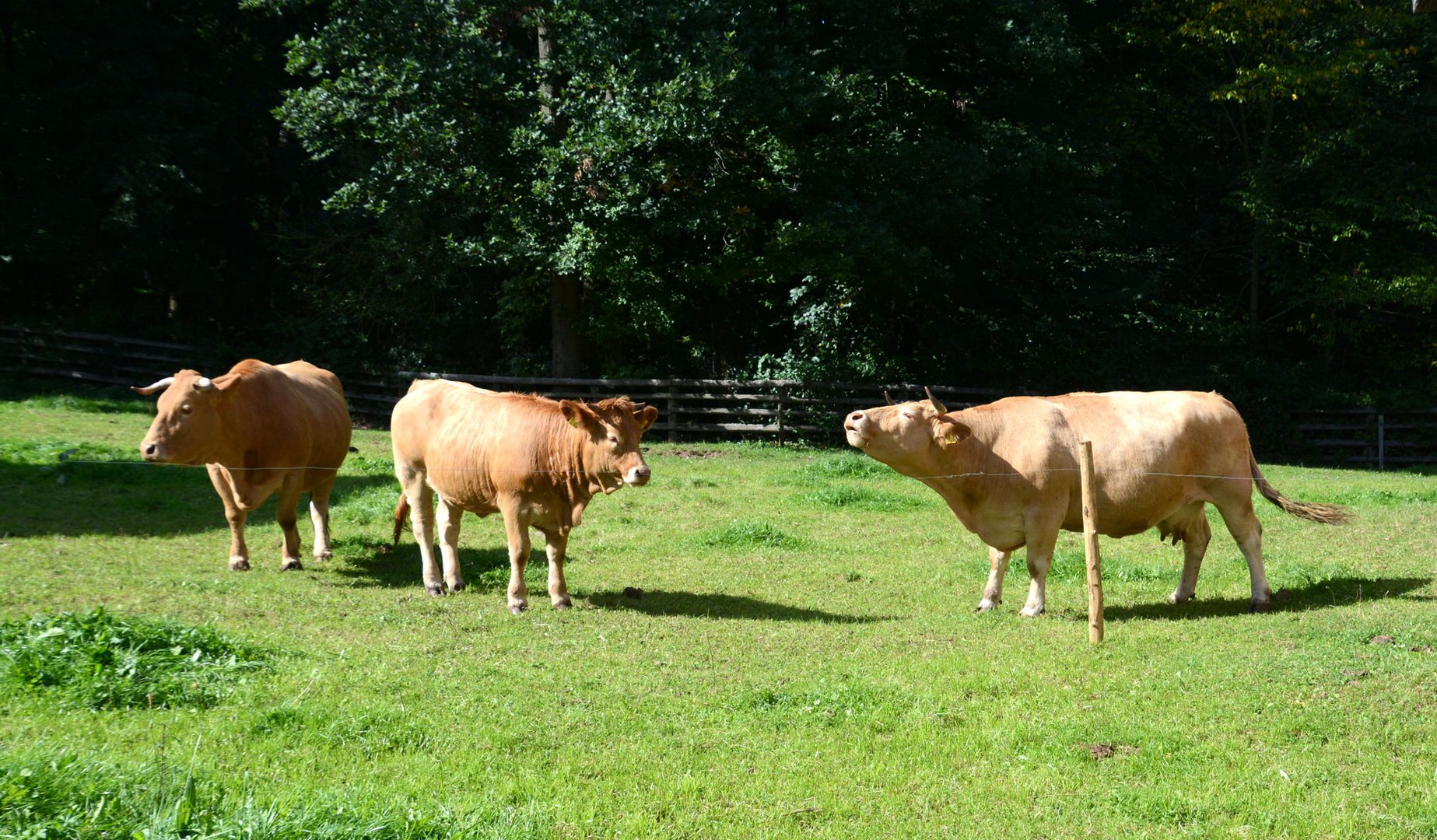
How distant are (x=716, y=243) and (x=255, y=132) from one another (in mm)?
13102

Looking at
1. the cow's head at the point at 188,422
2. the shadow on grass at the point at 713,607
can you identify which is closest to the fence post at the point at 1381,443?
the shadow on grass at the point at 713,607

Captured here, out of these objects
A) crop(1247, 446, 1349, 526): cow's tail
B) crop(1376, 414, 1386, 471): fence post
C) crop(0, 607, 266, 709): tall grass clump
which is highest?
crop(1247, 446, 1349, 526): cow's tail

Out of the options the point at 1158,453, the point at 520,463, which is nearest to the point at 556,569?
the point at 520,463

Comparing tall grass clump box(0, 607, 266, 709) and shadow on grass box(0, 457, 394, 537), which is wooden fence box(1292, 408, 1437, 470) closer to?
shadow on grass box(0, 457, 394, 537)

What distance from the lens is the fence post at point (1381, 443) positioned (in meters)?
26.2

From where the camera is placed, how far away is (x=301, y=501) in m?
14.6

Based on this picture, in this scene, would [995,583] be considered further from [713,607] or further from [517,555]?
[517,555]

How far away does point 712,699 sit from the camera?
7000 millimetres

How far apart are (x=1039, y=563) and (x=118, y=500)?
34.5 ft

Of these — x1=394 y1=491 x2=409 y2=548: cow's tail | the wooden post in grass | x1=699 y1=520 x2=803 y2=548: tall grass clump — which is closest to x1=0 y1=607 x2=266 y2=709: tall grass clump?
x1=394 y1=491 x2=409 y2=548: cow's tail

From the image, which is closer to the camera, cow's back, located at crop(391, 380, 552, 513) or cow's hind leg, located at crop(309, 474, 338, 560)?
cow's back, located at crop(391, 380, 552, 513)

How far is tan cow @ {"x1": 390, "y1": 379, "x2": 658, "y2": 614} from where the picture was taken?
9.43 m

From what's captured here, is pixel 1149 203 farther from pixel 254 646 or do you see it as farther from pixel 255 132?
pixel 254 646

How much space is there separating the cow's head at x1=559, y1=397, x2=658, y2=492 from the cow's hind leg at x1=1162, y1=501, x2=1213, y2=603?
4543mm
